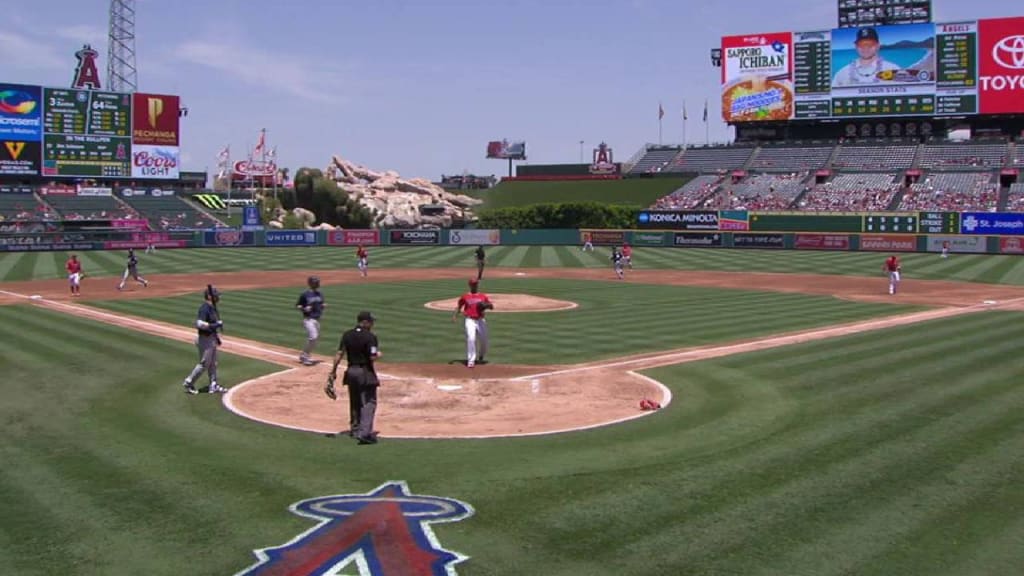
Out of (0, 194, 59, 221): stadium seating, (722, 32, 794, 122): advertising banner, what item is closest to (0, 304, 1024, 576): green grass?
(0, 194, 59, 221): stadium seating

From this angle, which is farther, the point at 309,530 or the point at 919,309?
the point at 919,309

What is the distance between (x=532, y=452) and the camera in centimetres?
1105

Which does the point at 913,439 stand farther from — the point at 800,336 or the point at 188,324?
the point at 188,324

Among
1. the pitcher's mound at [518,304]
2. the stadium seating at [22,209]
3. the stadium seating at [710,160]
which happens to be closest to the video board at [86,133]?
the stadium seating at [22,209]

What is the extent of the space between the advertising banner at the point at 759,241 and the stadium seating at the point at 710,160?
23.1 meters

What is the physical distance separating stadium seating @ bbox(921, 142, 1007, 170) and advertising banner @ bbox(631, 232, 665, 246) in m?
26.4

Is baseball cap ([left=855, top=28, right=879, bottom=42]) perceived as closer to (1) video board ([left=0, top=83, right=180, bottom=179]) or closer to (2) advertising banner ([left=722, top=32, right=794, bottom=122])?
(2) advertising banner ([left=722, top=32, right=794, bottom=122])

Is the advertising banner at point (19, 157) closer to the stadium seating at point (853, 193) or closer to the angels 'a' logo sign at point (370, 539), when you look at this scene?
the stadium seating at point (853, 193)

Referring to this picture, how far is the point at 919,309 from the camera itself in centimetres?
2938

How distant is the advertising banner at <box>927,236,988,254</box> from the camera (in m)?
60.9

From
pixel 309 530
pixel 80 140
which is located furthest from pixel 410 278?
pixel 80 140

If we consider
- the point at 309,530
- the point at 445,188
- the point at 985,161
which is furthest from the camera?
the point at 445,188

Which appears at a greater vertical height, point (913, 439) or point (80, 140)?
point (80, 140)

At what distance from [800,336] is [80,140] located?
67.2 metres
